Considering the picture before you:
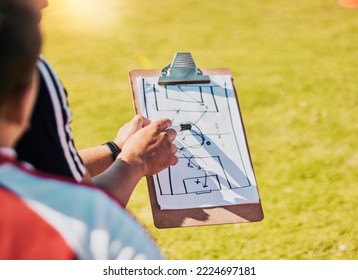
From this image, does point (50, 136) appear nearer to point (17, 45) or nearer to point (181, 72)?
point (17, 45)

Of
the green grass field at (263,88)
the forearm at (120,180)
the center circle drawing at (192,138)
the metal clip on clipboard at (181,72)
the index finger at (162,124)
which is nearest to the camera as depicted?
the forearm at (120,180)

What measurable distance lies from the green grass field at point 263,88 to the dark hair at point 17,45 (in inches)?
103

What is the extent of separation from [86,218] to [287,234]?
9.06ft

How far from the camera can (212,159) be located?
2266 millimetres

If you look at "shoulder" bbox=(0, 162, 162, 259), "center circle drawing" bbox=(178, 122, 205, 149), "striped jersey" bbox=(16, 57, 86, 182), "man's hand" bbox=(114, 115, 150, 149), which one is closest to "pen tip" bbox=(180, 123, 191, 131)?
"center circle drawing" bbox=(178, 122, 205, 149)

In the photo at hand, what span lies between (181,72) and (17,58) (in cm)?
156

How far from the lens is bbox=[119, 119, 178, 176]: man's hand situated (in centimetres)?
194

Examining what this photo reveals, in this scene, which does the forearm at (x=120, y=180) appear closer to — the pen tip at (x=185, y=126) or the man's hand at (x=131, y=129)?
the man's hand at (x=131, y=129)

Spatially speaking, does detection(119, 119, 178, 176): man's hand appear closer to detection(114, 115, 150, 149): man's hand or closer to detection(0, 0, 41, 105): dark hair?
detection(114, 115, 150, 149): man's hand

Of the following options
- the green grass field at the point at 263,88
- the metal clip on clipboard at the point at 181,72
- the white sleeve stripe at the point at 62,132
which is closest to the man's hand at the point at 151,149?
the metal clip on clipboard at the point at 181,72

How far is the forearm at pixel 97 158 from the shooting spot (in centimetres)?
209

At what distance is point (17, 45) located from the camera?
92 centimetres

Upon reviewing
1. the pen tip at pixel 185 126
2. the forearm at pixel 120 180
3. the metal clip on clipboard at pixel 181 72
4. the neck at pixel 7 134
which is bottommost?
the neck at pixel 7 134

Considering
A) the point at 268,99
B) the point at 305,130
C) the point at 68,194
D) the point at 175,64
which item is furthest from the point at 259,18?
the point at 68,194
